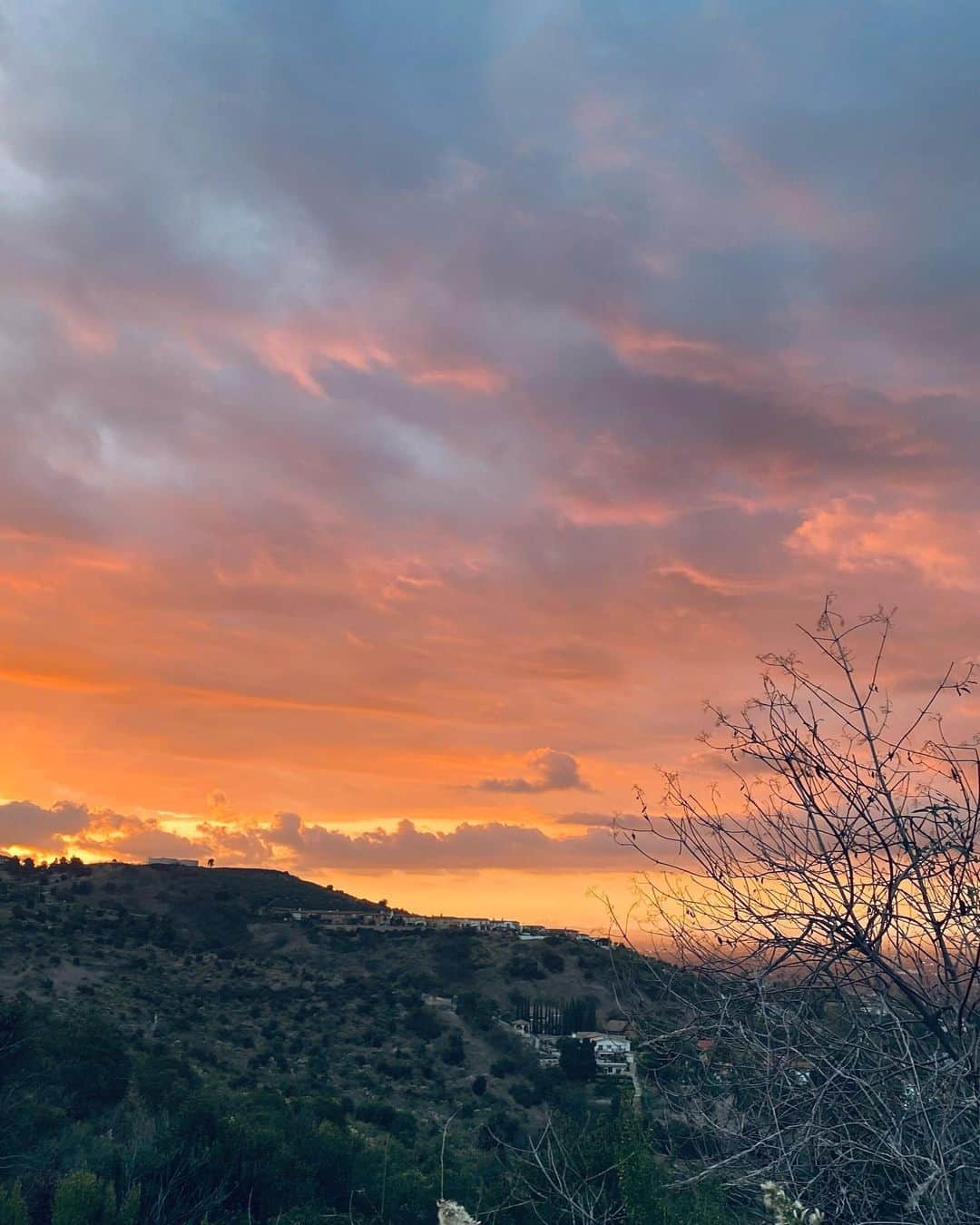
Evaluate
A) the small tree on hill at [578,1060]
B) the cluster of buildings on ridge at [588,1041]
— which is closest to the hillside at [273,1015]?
the cluster of buildings on ridge at [588,1041]

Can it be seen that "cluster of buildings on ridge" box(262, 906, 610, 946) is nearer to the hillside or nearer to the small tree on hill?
the hillside

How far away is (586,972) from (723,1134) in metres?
70.6

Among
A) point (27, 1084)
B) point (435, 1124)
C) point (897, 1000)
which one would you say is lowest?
point (435, 1124)

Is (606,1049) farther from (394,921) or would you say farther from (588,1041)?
(394,921)

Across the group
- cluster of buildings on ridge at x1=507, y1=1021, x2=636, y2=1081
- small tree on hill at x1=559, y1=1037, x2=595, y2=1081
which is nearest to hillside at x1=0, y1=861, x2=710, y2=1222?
cluster of buildings on ridge at x1=507, y1=1021, x2=636, y2=1081

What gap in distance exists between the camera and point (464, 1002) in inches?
2477

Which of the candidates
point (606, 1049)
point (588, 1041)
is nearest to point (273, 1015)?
point (588, 1041)

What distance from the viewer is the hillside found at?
28891 millimetres

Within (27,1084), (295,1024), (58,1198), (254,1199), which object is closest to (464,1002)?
(295,1024)

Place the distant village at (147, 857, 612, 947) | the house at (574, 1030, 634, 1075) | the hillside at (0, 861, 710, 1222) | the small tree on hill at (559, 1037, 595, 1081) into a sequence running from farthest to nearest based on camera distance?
the distant village at (147, 857, 612, 947), the small tree on hill at (559, 1037, 595, 1081), the house at (574, 1030, 634, 1075), the hillside at (0, 861, 710, 1222)

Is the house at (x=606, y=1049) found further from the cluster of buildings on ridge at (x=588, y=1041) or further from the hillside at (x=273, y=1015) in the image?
the hillside at (x=273, y=1015)

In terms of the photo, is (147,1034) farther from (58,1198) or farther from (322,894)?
(322,894)

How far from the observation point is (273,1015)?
57.2 metres

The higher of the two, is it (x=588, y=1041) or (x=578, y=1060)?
(x=588, y=1041)
